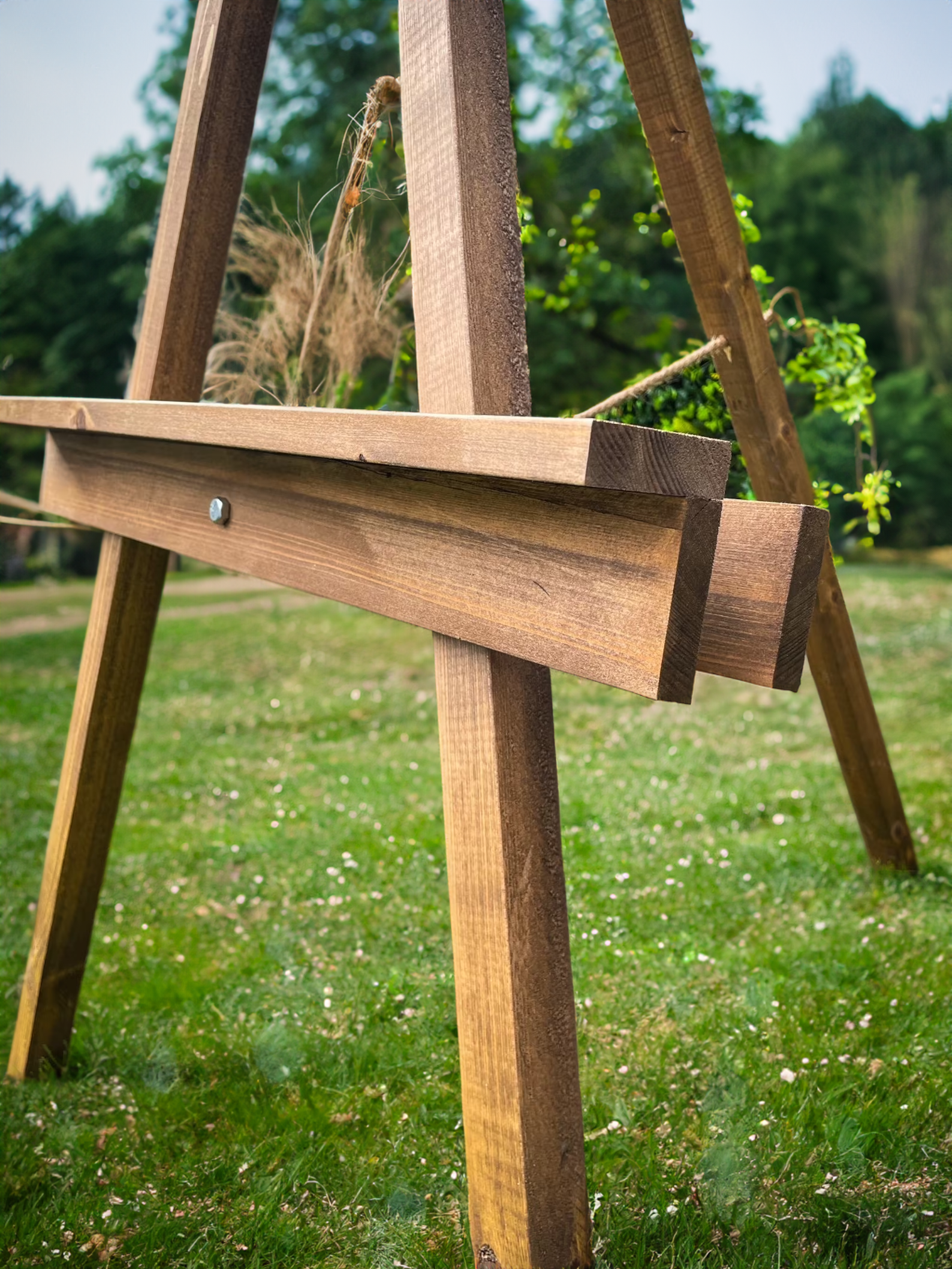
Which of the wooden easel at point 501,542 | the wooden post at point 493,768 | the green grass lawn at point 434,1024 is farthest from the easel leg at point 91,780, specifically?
the wooden post at point 493,768

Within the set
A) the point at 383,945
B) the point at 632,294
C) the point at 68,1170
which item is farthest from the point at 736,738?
the point at 632,294

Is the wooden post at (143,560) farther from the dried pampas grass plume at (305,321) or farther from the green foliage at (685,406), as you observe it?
the green foliage at (685,406)

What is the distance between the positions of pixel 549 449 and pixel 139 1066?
8.23 feet

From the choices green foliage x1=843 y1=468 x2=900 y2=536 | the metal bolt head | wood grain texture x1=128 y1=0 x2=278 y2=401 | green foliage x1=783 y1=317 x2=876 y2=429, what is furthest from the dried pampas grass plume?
green foliage x1=843 y1=468 x2=900 y2=536

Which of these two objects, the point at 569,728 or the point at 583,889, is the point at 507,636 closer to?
the point at 583,889

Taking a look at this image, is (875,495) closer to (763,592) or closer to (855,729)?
(855,729)

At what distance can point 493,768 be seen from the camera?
1.62 metres

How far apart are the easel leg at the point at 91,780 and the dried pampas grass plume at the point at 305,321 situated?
58 centimetres

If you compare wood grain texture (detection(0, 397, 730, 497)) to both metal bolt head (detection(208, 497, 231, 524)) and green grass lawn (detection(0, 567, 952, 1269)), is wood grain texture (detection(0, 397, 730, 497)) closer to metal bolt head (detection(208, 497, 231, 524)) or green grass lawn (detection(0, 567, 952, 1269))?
metal bolt head (detection(208, 497, 231, 524))

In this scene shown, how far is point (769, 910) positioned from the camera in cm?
392

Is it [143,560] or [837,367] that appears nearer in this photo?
[143,560]

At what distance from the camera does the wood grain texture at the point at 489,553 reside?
1.36 metres

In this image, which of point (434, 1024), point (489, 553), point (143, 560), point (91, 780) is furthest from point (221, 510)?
point (434, 1024)

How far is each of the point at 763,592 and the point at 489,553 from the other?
40 centimetres
